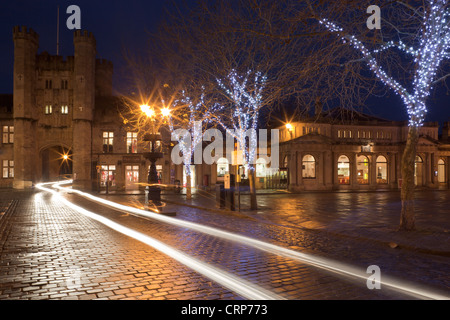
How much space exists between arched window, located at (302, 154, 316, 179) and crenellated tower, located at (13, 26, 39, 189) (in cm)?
3081

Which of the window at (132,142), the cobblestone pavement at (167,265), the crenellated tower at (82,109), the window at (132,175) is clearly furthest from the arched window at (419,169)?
the crenellated tower at (82,109)

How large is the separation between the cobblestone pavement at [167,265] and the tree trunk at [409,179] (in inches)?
82.5

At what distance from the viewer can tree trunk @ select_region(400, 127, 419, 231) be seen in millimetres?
10297

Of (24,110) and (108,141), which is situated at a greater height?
(24,110)

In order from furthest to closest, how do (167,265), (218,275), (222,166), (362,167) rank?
(362,167) < (222,166) < (167,265) < (218,275)

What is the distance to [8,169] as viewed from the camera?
4231 cm

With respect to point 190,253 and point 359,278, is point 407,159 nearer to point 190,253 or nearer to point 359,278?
point 359,278

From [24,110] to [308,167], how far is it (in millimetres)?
32984

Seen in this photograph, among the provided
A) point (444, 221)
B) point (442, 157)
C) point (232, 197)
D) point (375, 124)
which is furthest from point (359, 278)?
point (442, 157)

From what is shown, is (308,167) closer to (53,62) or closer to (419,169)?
(419,169)

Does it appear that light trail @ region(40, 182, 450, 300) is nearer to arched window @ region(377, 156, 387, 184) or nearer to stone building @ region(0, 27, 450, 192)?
stone building @ region(0, 27, 450, 192)

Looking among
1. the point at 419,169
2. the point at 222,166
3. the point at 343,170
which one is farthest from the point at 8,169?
the point at 419,169

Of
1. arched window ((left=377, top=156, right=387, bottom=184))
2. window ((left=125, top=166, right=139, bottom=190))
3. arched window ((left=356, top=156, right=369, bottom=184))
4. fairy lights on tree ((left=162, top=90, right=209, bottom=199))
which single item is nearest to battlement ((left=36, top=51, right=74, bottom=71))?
window ((left=125, top=166, right=139, bottom=190))

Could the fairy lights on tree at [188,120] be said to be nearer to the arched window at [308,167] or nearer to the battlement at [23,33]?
the arched window at [308,167]
